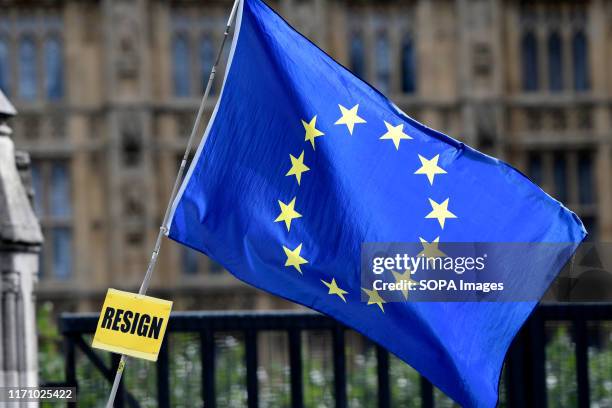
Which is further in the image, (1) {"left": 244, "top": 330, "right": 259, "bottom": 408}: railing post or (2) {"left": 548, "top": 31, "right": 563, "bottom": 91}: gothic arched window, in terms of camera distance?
(2) {"left": 548, "top": 31, "right": 563, "bottom": 91}: gothic arched window

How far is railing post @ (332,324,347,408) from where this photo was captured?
9016 mm

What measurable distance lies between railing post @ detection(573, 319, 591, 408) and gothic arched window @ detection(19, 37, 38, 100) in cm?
2374

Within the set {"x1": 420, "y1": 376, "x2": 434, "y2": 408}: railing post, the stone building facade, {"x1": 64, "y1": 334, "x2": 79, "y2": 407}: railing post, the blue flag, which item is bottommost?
{"x1": 420, "y1": 376, "x2": 434, "y2": 408}: railing post

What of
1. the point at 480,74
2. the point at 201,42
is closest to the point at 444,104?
the point at 480,74

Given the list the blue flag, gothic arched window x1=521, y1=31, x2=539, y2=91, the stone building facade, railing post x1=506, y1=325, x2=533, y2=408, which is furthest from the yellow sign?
gothic arched window x1=521, y1=31, x2=539, y2=91

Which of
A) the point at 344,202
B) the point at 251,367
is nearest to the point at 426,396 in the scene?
the point at 251,367

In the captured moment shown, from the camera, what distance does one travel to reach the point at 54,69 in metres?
31.9

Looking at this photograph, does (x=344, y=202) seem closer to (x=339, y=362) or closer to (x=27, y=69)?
(x=339, y=362)

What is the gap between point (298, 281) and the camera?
25.1 ft

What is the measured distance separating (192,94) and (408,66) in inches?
168

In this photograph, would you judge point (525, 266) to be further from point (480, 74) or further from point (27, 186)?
point (480, 74)

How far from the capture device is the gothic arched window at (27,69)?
3153 centimetres

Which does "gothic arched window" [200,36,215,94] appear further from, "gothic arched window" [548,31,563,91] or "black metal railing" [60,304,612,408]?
"black metal railing" [60,304,612,408]

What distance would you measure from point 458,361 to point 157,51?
24.9 metres
